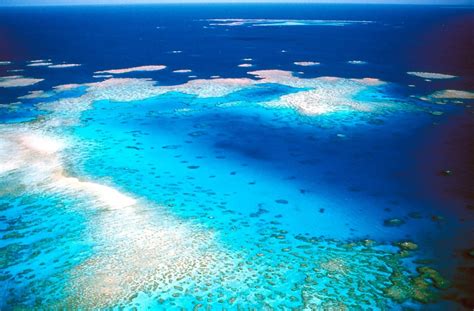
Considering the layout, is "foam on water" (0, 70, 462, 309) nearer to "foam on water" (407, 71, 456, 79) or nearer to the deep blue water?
the deep blue water

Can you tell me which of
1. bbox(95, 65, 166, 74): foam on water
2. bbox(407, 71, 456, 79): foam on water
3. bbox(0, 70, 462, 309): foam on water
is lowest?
bbox(0, 70, 462, 309): foam on water

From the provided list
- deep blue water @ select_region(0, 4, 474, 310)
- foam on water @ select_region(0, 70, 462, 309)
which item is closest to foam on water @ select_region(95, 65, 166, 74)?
deep blue water @ select_region(0, 4, 474, 310)

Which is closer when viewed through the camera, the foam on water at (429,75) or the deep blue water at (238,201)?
the deep blue water at (238,201)

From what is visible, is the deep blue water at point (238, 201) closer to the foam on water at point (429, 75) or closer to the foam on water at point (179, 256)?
the foam on water at point (179, 256)

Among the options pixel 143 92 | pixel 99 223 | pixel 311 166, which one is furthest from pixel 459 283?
pixel 143 92

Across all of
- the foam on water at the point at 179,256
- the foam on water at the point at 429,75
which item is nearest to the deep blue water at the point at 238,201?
the foam on water at the point at 179,256

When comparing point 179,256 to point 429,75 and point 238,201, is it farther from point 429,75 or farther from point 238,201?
point 429,75

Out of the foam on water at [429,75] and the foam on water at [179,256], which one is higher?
the foam on water at [429,75]

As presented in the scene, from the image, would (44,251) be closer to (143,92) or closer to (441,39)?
(143,92)

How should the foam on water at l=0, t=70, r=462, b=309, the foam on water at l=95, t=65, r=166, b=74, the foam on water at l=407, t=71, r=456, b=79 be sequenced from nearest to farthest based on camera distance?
the foam on water at l=0, t=70, r=462, b=309 < the foam on water at l=407, t=71, r=456, b=79 < the foam on water at l=95, t=65, r=166, b=74
